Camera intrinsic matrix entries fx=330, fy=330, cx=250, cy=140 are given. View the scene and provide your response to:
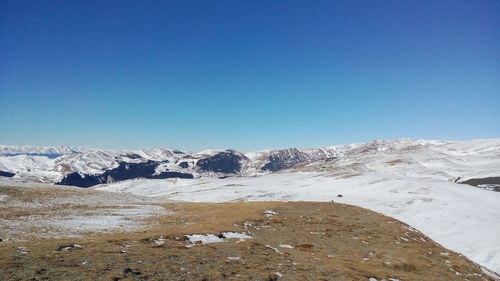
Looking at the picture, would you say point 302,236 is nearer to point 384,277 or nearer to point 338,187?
point 384,277

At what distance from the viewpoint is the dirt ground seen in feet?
62.0

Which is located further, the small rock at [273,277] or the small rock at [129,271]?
the small rock at [273,277]

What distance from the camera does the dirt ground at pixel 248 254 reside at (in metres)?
18.9

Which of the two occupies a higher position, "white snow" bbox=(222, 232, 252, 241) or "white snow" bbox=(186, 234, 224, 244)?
"white snow" bbox=(186, 234, 224, 244)

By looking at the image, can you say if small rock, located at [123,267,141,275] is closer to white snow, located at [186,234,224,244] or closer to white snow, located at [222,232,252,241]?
white snow, located at [186,234,224,244]

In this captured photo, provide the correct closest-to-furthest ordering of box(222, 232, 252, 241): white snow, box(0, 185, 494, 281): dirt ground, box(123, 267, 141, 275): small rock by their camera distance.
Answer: box(123, 267, 141, 275): small rock
box(0, 185, 494, 281): dirt ground
box(222, 232, 252, 241): white snow

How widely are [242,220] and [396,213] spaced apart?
54.0 meters

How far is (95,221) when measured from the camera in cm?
3853

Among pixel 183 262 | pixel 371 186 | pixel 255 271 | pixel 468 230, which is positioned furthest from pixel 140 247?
pixel 371 186

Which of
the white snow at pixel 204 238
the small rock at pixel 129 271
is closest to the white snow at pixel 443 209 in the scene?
the white snow at pixel 204 238

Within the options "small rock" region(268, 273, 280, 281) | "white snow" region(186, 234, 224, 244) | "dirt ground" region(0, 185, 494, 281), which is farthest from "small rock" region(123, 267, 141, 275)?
"white snow" region(186, 234, 224, 244)

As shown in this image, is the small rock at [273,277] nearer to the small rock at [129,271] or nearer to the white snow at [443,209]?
the small rock at [129,271]

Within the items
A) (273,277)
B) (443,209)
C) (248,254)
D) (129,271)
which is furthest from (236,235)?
(443,209)

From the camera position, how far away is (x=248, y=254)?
25453mm
